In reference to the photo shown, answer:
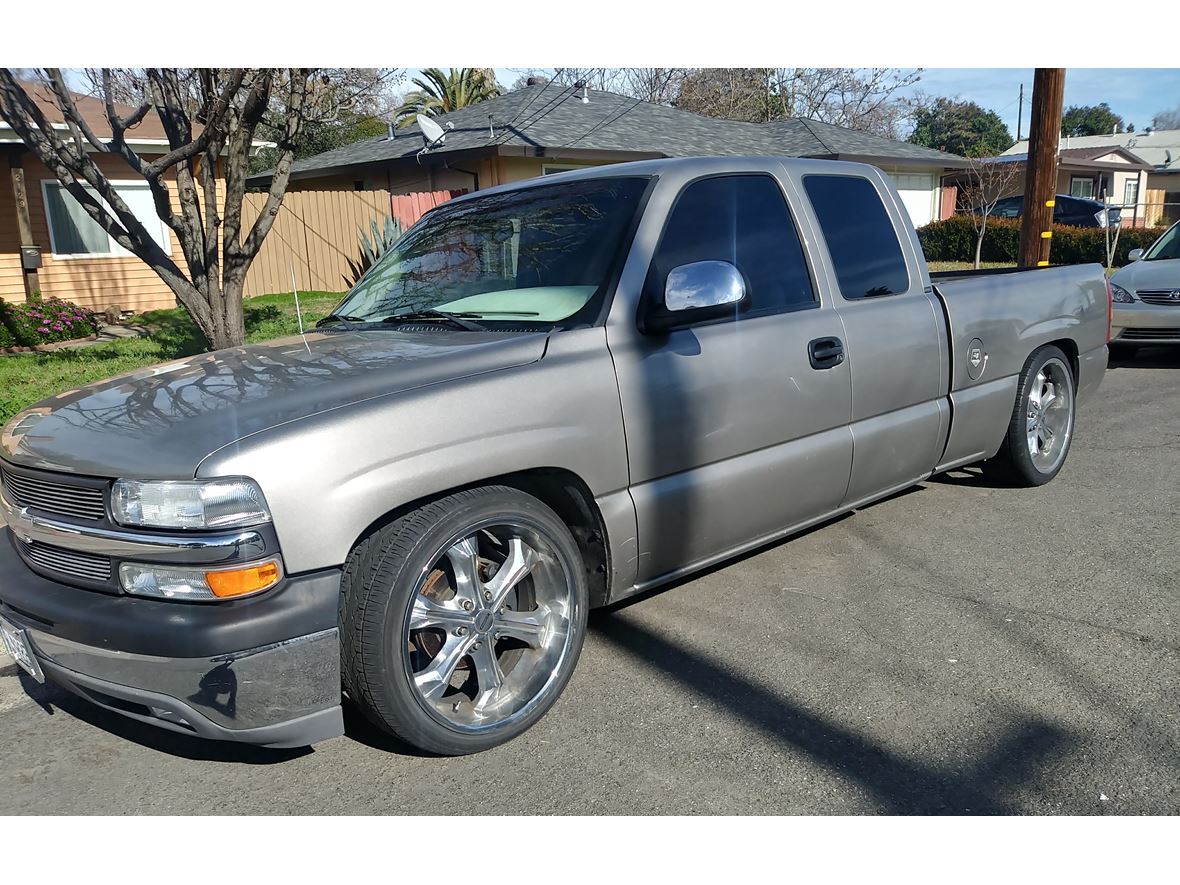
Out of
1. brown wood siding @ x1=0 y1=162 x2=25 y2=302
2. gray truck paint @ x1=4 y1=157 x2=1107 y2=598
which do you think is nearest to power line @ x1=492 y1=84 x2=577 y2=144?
brown wood siding @ x1=0 y1=162 x2=25 y2=302

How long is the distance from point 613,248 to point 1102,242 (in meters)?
23.7

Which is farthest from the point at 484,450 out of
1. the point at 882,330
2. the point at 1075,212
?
the point at 1075,212

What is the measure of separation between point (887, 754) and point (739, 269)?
2.04 m

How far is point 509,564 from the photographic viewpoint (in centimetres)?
329

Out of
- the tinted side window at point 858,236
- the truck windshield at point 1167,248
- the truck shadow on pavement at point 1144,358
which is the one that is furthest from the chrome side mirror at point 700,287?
the truck windshield at point 1167,248

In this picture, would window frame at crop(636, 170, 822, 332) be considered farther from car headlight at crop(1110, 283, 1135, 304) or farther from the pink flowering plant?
the pink flowering plant

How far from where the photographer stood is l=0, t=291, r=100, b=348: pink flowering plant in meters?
13.6

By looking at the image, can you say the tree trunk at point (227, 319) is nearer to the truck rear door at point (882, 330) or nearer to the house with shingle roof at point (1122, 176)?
the truck rear door at point (882, 330)

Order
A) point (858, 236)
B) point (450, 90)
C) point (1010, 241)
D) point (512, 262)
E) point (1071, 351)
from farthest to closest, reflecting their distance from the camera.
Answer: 1. point (450, 90)
2. point (1010, 241)
3. point (1071, 351)
4. point (858, 236)
5. point (512, 262)

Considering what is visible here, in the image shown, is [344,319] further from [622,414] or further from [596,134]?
[596,134]

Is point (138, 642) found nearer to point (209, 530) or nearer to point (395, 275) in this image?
point (209, 530)

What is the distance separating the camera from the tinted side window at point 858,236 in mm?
4504

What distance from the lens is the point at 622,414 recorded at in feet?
11.4

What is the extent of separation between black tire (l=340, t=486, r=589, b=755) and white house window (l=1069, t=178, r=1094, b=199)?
43.7 metres
